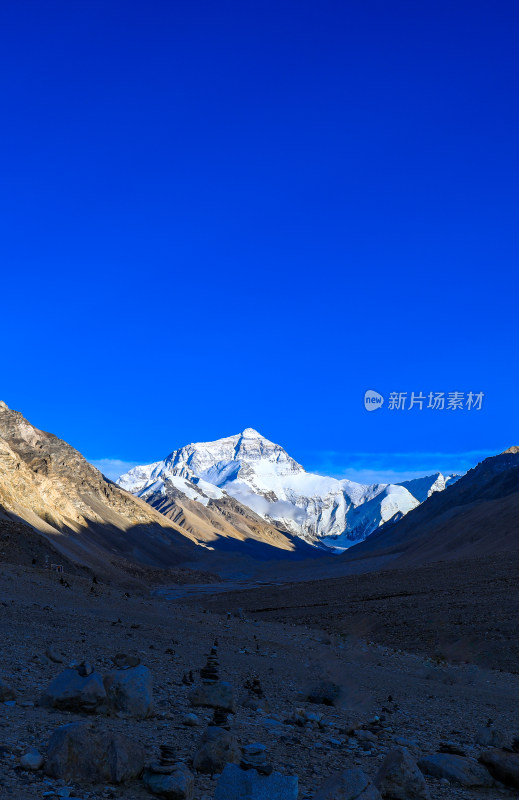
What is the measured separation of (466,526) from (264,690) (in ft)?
230

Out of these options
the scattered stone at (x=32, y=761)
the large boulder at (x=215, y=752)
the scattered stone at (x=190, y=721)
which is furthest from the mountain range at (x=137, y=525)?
the scattered stone at (x=32, y=761)

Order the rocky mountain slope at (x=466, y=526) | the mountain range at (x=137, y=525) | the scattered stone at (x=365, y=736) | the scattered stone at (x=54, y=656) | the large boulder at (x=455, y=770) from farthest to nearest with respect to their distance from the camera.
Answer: the mountain range at (x=137, y=525) < the rocky mountain slope at (x=466, y=526) < the scattered stone at (x=54, y=656) < the scattered stone at (x=365, y=736) < the large boulder at (x=455, y=770)

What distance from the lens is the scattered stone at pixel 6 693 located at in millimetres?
7547

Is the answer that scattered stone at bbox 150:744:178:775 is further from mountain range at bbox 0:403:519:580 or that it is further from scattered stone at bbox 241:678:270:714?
mountain range at bbox 0:403:519:580

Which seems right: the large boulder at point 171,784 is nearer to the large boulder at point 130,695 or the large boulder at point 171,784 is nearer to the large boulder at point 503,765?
the large boulder at point 130,695

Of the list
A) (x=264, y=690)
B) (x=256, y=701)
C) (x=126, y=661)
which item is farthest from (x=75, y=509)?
(x=256, y=701)

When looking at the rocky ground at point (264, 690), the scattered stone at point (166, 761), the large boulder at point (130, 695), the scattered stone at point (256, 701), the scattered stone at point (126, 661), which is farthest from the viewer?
the scattered stone at point (256, 701)

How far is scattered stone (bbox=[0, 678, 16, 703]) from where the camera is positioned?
7.55m

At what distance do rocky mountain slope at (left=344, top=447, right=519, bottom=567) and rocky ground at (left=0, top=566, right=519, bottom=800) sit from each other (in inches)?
1181

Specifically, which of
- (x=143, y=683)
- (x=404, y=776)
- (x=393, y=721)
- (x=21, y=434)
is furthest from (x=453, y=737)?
(x=21, y=434)

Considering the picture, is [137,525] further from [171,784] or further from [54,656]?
[171,784]

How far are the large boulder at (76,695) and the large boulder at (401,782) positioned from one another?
3125 mm

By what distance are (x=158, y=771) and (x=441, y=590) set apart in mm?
31081

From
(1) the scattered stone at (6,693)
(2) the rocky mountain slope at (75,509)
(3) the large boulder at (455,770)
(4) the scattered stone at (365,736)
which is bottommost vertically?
(1) the scattered stone at (6,693)
